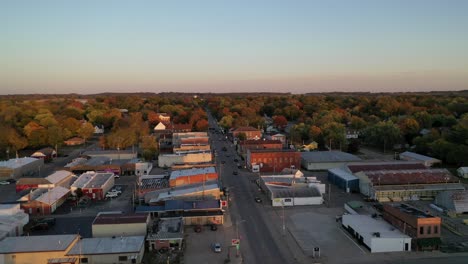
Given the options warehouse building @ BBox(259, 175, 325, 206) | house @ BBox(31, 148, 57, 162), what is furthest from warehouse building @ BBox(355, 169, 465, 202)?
house @ BBox(31, 148, 57, 162)

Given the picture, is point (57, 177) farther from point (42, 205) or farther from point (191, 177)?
point (191, 177)

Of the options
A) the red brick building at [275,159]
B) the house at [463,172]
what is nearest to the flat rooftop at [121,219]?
the red brick building at [275,159]

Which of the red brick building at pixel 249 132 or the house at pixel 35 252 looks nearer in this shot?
the house at pixel 35 252

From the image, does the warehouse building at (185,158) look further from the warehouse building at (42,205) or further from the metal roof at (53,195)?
the warehouse building at (42,205)

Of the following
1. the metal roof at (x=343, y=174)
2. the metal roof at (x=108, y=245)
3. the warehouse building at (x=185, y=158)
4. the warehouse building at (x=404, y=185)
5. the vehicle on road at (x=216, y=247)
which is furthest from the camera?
the warehouse building at (x=185, y=158)

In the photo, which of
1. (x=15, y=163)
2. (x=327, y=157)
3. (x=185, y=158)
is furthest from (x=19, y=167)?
(x=327, y=157)
